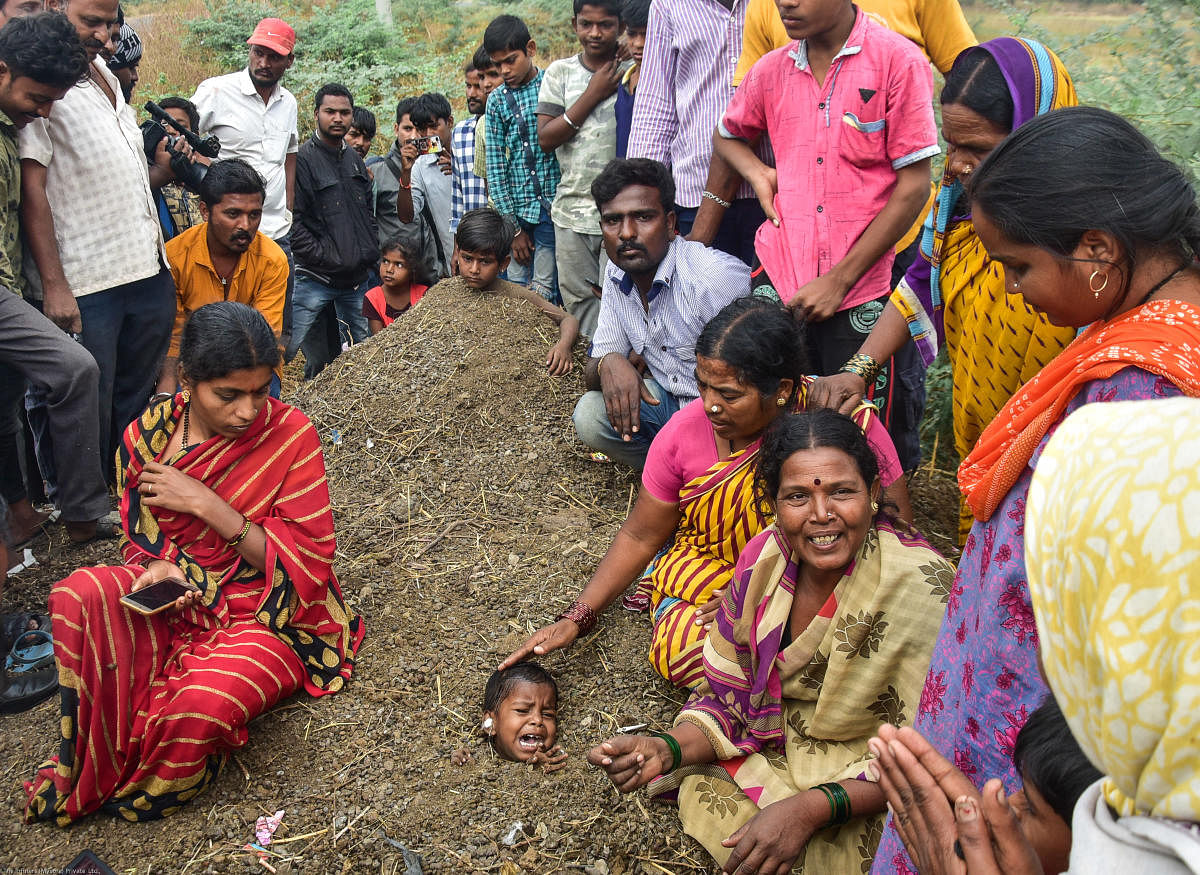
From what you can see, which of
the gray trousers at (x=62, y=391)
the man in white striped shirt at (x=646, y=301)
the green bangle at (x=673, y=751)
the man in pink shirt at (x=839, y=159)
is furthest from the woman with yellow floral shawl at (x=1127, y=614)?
the gray trousers at (x=62, y=391)

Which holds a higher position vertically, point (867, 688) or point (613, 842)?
point (867, 688)

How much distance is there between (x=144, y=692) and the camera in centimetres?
287

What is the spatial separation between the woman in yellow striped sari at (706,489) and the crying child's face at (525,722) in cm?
14

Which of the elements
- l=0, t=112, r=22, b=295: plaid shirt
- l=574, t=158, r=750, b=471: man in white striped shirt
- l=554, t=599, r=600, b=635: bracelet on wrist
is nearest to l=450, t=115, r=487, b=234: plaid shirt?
l=574, t=158, r=750, b=471: man in white striped shirt

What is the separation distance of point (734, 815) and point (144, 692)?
1842 millimetres

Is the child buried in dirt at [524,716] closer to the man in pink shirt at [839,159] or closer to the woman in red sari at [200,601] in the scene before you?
the woman in red sari at [200,601]

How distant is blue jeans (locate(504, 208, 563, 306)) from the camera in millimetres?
5598

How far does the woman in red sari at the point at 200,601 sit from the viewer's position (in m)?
2.73

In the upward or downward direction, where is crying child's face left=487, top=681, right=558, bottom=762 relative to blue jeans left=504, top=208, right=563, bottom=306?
downward

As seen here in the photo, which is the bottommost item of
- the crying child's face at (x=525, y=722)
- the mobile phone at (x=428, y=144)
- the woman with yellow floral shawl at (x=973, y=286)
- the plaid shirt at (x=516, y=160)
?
the crying child's face at (x=525, y=722)

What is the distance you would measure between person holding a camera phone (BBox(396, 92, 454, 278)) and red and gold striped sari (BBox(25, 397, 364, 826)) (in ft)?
13.1

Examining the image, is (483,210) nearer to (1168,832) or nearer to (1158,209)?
(1158,209)

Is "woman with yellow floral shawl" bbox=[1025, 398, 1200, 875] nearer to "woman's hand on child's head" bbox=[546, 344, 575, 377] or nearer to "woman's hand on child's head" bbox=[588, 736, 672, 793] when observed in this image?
"woman's hand on child's head" bbox=[588, 736, 672, 793]

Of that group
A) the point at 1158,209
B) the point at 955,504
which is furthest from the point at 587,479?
the point at 1158,209
